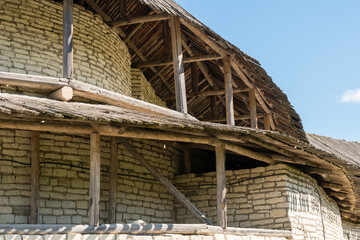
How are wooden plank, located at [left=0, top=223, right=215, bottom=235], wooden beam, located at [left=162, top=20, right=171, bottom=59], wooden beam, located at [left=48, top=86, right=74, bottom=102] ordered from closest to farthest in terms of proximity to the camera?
wooden plank, located at [left=0, top=223, right=215, bottom=235], wooden beam, located at [left=48, top=86, right=74, bottom=102], wooden beam, located at [left=162, top=20, right=171, bottom=59]

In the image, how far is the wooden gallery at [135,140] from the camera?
8500 millimetres

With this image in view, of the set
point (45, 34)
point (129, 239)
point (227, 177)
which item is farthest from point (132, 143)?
point (129, 239)

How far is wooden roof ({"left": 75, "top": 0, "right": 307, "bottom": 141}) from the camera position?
1116cm

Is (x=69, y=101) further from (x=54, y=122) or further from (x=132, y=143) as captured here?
(x=132, y=143)

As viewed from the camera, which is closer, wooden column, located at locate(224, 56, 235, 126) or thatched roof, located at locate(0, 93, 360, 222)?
thatched roof, located at locate(0, 93, 360, 222)

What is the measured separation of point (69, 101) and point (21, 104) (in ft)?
5.54

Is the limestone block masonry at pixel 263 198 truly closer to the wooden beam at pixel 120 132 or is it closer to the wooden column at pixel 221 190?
the wooden beam at pixel 120 132

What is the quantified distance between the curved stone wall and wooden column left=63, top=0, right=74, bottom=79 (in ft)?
3.47

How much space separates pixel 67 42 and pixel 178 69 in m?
2.28

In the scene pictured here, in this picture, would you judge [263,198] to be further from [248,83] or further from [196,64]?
[196,64]

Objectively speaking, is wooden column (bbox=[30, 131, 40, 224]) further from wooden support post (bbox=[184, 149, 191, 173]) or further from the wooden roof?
wooden support post (bbox=[184, 149, 191, 173])

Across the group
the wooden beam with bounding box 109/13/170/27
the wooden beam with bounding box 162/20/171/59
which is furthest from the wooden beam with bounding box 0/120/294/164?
the wooden beam with bounding box 162/20/171/59

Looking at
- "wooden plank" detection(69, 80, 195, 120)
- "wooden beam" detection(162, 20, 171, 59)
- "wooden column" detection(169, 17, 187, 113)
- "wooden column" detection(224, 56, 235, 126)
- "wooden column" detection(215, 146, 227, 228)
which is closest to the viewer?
"wooden plank" detection(69, 80, 195, 120)

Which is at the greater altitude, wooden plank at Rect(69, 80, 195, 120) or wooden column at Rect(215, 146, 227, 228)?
wooden plank at Rect(69, 80, 195, 120)
